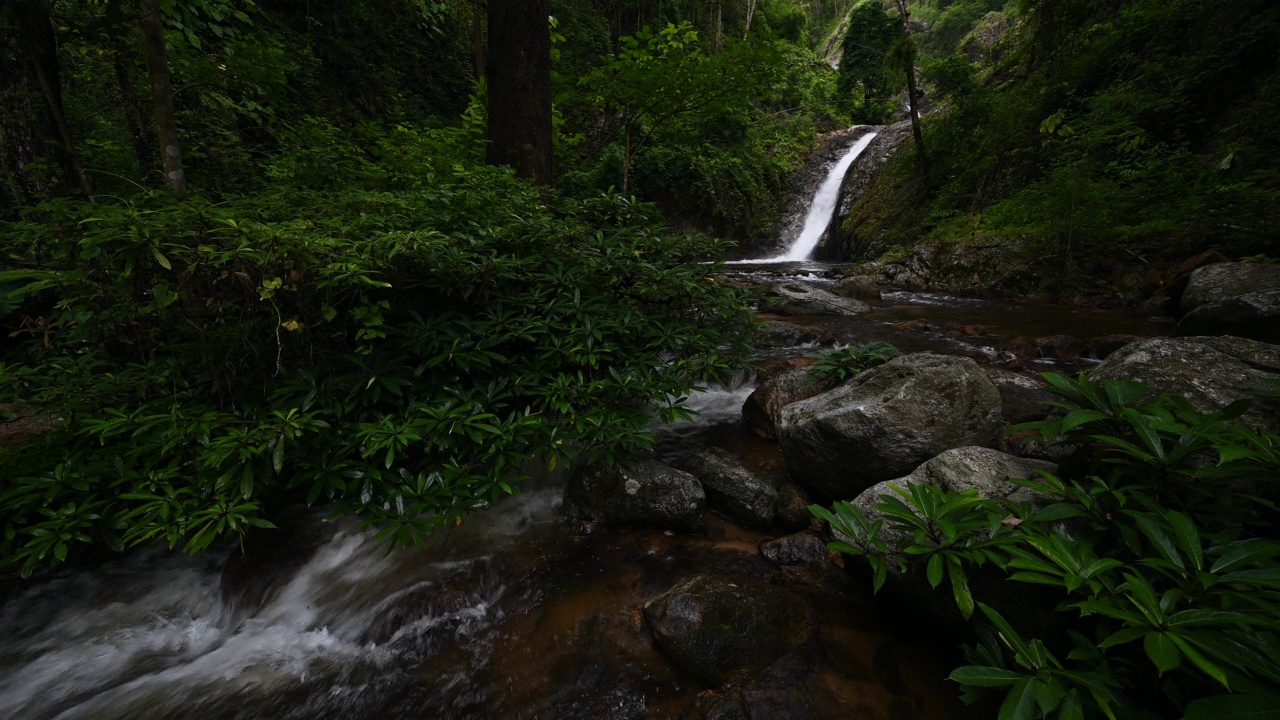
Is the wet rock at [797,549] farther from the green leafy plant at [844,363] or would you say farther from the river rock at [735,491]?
the green leafy plant at [844,363]

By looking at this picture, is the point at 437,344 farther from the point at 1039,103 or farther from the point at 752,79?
the point at 1039,103

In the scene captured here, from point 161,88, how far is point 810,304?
7.72 metres

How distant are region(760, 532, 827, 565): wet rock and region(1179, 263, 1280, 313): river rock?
217 inches

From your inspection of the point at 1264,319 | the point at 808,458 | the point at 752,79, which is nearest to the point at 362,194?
the point at 808,458

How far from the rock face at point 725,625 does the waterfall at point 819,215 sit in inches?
535

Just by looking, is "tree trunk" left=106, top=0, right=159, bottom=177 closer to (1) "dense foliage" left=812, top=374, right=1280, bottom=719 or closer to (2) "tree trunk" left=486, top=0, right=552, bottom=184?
(2) "tree trunk" left=486, top=0, right=552, bottom=184

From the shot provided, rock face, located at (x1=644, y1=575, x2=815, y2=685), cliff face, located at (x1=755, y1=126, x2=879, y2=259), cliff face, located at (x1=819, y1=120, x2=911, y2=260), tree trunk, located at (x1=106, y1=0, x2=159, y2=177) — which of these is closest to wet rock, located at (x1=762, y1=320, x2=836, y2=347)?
rock face, located at (x1=644, y1=575, x2=815, y2=685)

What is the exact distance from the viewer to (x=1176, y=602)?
118cm

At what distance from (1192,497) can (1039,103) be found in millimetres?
12323

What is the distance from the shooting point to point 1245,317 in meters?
4.19

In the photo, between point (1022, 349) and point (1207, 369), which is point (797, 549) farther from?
point (1022, 349)

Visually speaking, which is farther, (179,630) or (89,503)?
(179,630)

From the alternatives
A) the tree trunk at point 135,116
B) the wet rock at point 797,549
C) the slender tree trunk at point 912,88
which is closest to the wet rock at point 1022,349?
the wet rock at point 797,549

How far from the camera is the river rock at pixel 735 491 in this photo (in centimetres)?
292
